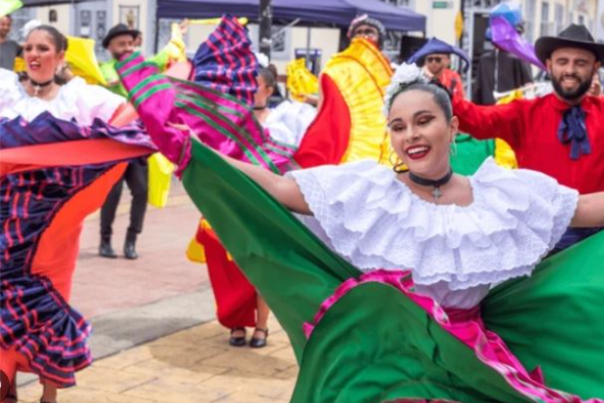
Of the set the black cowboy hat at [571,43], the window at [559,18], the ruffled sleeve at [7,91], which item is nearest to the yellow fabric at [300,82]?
the black cowboy hat at [571,43]

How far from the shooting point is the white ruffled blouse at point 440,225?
13.0 feet

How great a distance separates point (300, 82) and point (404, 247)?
16.4ft

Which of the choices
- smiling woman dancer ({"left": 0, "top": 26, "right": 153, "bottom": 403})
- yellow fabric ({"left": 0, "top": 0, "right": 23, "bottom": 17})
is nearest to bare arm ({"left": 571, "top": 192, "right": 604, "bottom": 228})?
smiling woman dancer ({"left": 0, "top": 26, "right": 153, "bottom": 403})

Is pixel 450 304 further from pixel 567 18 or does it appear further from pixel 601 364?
pixel 567 18

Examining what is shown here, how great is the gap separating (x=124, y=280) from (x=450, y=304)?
538 cm

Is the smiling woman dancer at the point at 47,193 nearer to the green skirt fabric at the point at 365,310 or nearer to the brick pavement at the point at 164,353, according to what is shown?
the brick pavement at the point at 164,353

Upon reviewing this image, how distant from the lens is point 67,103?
223 inches

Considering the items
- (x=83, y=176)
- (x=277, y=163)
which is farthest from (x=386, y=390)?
(x=83, y=176)

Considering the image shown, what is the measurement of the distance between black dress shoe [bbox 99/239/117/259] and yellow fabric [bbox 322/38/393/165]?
11.8 ft

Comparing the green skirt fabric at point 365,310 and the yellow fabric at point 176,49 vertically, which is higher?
the yellow fabric at point 176,49

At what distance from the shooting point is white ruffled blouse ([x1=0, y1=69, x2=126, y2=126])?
18.4 ft

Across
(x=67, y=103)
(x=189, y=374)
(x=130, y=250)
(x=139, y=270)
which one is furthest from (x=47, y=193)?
(x=130, y=250)

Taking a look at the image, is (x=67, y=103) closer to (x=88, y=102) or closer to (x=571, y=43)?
(x=88, y=102)

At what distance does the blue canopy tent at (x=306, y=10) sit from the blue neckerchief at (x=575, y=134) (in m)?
8.60
